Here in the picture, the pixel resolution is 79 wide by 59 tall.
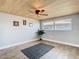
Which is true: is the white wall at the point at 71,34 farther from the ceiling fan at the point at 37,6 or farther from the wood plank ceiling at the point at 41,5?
the ceiling fan at the point at 37,6

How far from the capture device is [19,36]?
15.3 ft

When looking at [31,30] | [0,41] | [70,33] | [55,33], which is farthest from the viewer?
[31,30]

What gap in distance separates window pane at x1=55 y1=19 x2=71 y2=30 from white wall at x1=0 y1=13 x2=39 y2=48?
2.33 meters

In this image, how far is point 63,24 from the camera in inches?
189

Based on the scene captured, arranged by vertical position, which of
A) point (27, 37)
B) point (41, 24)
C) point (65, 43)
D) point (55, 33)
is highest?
point (41, 24)

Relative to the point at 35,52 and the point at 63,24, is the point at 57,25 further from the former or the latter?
the point at 35,52

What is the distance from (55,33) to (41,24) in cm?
196

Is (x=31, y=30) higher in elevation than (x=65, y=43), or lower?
higher

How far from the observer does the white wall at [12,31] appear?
147 inches

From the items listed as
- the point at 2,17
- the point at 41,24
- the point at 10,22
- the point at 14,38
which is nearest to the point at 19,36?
the point at 14,38

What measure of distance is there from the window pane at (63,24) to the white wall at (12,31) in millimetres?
2329

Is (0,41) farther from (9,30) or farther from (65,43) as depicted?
(65,43)

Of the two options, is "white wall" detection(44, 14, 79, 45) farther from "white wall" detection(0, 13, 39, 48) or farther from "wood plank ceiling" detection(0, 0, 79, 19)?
"white wall" detection(0, 13, 39, 48)

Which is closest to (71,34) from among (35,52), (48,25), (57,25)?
(57,25)
